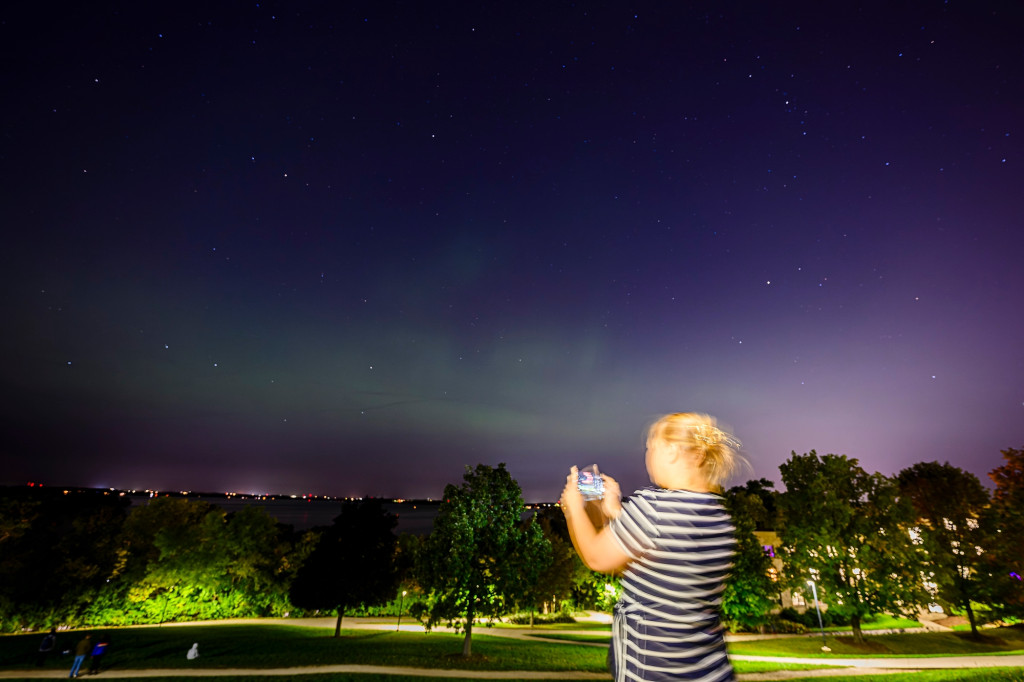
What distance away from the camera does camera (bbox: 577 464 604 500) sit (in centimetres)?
290

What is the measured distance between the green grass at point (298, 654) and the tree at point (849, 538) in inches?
591

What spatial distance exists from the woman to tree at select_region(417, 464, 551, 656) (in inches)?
783

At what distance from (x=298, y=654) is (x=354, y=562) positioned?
1208 centimetres

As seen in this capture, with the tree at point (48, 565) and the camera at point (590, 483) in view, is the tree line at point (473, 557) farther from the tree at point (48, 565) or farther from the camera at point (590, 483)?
the camera at point (590, 483)

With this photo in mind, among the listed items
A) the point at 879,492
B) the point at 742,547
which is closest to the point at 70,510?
the point at 742,547

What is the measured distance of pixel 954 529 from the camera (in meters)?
39.1

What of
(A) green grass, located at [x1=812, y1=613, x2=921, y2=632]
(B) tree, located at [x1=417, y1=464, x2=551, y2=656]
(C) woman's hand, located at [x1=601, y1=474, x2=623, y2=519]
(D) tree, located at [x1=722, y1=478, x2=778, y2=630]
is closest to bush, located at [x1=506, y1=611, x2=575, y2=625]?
(D) tree, located at [x1=722, y1=478, x2=778, y2=630]

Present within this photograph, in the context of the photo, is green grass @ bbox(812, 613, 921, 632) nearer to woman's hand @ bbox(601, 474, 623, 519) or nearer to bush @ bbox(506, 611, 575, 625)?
bush @ bbox(506, 611, 575, 625)

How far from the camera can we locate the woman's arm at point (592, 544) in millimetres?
2305

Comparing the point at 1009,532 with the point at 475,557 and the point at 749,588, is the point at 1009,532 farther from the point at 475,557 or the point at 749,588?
the point at 475,557

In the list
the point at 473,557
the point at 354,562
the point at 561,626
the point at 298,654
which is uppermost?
the point at 473,557

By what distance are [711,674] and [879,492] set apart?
3678cm

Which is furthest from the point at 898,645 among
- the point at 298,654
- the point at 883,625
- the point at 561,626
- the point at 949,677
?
the point at 298,654

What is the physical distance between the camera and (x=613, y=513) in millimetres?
2951
